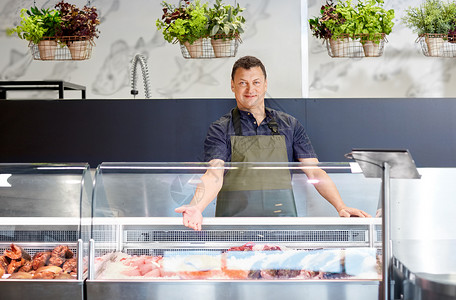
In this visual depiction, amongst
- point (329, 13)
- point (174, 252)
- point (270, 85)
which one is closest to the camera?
point (174, 252)

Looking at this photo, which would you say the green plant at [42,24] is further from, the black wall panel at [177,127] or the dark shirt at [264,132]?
the dark shirt at [264,132]

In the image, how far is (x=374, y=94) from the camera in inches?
170

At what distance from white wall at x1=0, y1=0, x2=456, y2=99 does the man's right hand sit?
2447 mm

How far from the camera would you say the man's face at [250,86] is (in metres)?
2.62

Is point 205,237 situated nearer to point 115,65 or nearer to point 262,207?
point 262,207

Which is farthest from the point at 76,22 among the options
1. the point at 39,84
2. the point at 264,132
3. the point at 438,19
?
the point at 438,19

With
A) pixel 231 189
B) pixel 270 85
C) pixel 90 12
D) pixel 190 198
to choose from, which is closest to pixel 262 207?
pixel 231 189

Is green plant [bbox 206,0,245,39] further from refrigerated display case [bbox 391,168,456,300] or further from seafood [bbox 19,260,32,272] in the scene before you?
seafood [bbox 19,260,32,272]

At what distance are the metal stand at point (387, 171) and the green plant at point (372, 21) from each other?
1.74m

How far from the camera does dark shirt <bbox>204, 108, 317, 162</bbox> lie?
8.74ft

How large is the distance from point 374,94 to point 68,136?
248 centimetres

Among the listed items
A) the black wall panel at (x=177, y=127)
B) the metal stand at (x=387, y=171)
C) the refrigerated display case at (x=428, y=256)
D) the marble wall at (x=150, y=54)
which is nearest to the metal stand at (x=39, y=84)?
the black wall panel at (x=177, y=127)

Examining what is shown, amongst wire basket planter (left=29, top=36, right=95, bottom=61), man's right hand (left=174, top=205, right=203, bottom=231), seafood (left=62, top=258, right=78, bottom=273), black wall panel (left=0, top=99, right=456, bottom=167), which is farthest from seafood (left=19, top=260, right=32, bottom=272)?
wire basket planter (left=29, top=36, right=95, bottom=61)

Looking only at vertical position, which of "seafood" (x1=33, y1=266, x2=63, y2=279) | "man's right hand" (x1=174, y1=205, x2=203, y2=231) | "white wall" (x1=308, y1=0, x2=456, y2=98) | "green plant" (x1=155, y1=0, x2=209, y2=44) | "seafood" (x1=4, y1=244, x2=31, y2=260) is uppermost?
"green plant" (x1=155, y1=0, x2=209, y2=44)
